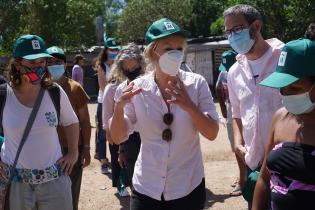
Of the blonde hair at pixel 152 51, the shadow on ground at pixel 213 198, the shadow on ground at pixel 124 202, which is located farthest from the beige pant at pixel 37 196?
the shadow on ground at pixel 213 198

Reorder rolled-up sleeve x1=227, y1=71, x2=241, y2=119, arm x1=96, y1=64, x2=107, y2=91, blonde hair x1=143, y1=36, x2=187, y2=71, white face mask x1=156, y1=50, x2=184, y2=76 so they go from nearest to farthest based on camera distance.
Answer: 1. white face mask x1=156, y1=50, x2=184, y2=76
2. blonde hair x1=143, y1=36, x2=187, y2=71
3. rolled-up sleeve x1=227, y1=71, x2=241, y2=119
4. arm x1=96, y1=64, x2=107, y2=91

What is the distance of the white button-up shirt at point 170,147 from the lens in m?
3.15

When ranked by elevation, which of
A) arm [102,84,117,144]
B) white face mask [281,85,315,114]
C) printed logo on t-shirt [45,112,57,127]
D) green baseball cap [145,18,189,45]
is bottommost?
arm [102,84,117,144]

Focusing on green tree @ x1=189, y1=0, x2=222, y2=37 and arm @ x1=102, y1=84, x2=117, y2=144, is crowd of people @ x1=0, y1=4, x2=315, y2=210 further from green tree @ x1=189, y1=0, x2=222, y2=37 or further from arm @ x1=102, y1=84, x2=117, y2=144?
green tree @ x1=189, y1=0, x2=222, y2=37

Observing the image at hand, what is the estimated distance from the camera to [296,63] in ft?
8.21

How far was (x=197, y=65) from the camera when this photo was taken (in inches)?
987

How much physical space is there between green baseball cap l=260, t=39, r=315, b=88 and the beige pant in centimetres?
182

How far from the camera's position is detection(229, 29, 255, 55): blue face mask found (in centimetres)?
363

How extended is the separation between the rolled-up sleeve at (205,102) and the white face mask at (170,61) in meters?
0.19

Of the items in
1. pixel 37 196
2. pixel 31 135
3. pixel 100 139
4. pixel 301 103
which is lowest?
pixel 100 139

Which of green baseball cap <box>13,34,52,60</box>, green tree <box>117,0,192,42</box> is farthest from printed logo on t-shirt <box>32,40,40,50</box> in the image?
green tree <box>117,0,192,42</box>

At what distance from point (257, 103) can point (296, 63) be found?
1.04 metres

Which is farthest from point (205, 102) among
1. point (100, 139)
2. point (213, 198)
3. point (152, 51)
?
point (100, 139)

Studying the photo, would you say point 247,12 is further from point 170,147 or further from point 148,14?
point 148,14
